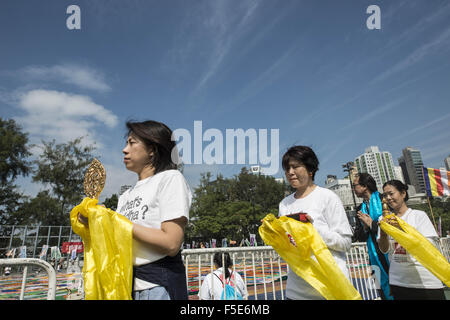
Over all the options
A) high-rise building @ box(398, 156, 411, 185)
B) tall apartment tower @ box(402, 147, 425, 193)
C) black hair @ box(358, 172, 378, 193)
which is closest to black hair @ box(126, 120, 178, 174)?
black hair @ box(358, 172, 378, 193)

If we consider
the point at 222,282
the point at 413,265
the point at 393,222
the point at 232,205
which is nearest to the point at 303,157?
the point at 393,222

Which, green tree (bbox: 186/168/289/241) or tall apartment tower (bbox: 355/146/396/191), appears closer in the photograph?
green tree (bbox: 186/168/289/241)

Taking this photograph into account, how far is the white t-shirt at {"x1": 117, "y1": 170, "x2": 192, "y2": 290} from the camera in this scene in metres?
1.38

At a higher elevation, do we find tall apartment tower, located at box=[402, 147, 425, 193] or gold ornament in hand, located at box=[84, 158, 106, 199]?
tall apartment tower, located at box=[402, 147, 425, 193]

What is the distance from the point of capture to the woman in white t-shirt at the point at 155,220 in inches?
52.9

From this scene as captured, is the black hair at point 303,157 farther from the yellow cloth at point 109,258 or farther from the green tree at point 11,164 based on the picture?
the green tree at point 11,164

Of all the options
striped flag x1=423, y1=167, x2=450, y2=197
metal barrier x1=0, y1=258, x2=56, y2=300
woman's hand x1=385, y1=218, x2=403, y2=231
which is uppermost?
striped flag x1=423, y1=167, x2=450, y2=197

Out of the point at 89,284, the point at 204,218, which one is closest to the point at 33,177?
the point at 204,218

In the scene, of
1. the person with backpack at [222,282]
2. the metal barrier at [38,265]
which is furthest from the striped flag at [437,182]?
the metal barrier at [38,265]

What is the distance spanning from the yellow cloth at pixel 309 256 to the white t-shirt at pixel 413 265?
1265mm

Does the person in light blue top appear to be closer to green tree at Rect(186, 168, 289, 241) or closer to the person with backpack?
the person with backpack
